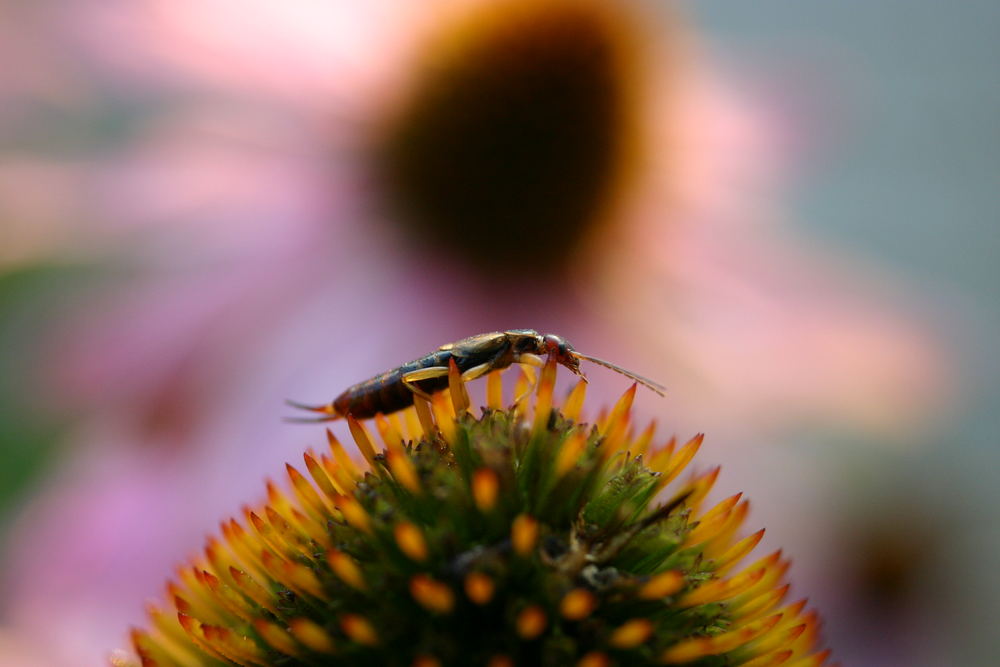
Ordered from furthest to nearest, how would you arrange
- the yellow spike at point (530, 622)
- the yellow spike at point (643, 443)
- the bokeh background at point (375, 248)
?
the bokeh background at point (375, 248), the yellow spike at point (643, 443), the yellow spike at point (530, 622)

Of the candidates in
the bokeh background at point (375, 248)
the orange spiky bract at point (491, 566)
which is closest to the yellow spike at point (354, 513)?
the orange spiky bract at point (491, 566)

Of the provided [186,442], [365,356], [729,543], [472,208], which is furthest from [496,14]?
[729,543]

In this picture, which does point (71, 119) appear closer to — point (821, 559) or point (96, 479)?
point (96, 479)

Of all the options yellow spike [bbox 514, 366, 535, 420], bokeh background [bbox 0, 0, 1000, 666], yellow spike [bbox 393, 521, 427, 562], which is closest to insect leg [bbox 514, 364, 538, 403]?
yellow spike [bbox 514, 366, 535, 420]

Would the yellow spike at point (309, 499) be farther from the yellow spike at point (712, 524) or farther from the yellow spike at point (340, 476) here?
the yellow spike at point (712, 524)

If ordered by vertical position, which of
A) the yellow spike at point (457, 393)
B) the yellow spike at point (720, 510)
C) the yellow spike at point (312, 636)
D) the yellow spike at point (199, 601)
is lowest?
the yellow spike at point (312, 636)

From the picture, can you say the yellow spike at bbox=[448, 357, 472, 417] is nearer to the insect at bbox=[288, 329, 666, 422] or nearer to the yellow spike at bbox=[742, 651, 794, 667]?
the insect at bbox=[288, 329, 666, 422]
